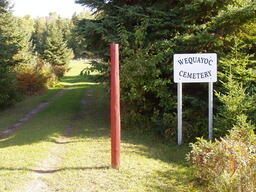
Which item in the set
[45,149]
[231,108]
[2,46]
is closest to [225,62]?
[231,108]

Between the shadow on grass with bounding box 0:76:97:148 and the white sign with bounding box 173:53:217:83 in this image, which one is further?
the shadow on grass with bounding box 0:76:97:148

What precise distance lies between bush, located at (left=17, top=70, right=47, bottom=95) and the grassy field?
12074 mm

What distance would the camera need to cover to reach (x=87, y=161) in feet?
23.0

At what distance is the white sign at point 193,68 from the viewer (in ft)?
27.2

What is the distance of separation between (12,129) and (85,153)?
5.08 m

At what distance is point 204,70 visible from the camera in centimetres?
830

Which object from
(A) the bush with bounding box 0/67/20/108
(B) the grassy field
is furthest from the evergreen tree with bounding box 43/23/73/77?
(B) the grassy field

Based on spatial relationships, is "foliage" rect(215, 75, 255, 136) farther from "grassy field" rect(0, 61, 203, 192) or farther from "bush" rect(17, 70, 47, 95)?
"bush" rect(17, 70, 47, 95)

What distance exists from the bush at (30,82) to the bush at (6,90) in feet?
19.3

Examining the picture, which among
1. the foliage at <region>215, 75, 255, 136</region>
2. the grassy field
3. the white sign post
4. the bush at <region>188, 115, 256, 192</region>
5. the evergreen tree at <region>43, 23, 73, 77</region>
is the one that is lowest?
the grassy field

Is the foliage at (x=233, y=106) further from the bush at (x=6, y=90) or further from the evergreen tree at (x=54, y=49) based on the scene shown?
the evergreen tree at (x=54, y=49)

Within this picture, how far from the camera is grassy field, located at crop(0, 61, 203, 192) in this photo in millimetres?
5642

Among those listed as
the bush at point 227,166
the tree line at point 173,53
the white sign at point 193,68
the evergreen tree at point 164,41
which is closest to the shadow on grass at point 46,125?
the tree line at point 173,53

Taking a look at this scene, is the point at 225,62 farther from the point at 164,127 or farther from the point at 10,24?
the point at 10,24
